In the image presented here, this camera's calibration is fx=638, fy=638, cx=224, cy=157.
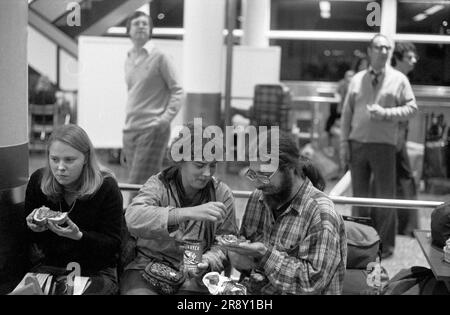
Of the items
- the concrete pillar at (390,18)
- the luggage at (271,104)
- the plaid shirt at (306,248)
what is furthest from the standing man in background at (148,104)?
the luggage at (271,104)

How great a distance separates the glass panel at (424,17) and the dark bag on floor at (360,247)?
6.20 ft

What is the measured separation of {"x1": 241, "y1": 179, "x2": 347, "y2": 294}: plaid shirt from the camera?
91.2 inches

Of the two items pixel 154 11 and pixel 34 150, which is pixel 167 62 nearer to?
pixel 154 11

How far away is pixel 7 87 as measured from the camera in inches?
108

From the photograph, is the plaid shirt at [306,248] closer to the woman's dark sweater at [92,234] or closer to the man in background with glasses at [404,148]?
the woman's dark sweater at [92,234]

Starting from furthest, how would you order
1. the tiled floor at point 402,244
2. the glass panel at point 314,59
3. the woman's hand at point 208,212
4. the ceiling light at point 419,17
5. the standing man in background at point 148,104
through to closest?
the glass panel at point 314,59 → the ceiling light at point 419,17 → the tiled floor at point 402,244 → the standing man in background at point 148,104 → the woman's hand at point 208,212

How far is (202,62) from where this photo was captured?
612 centimetres

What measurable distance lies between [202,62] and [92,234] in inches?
147

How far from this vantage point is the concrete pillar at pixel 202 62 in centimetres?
593

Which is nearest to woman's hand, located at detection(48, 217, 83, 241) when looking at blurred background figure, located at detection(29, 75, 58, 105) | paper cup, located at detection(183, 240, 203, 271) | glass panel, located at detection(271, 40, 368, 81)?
paper cup, located at detection(183, 240, 203, 271)

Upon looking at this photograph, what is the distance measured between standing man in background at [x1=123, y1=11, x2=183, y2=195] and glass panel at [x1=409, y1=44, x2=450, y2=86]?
1.89 metres

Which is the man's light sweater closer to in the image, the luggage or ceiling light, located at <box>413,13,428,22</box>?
ceiling light, located at <box>413,13,428,22</box>

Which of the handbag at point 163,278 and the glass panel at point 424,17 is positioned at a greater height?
the glass panel at point 424,17
